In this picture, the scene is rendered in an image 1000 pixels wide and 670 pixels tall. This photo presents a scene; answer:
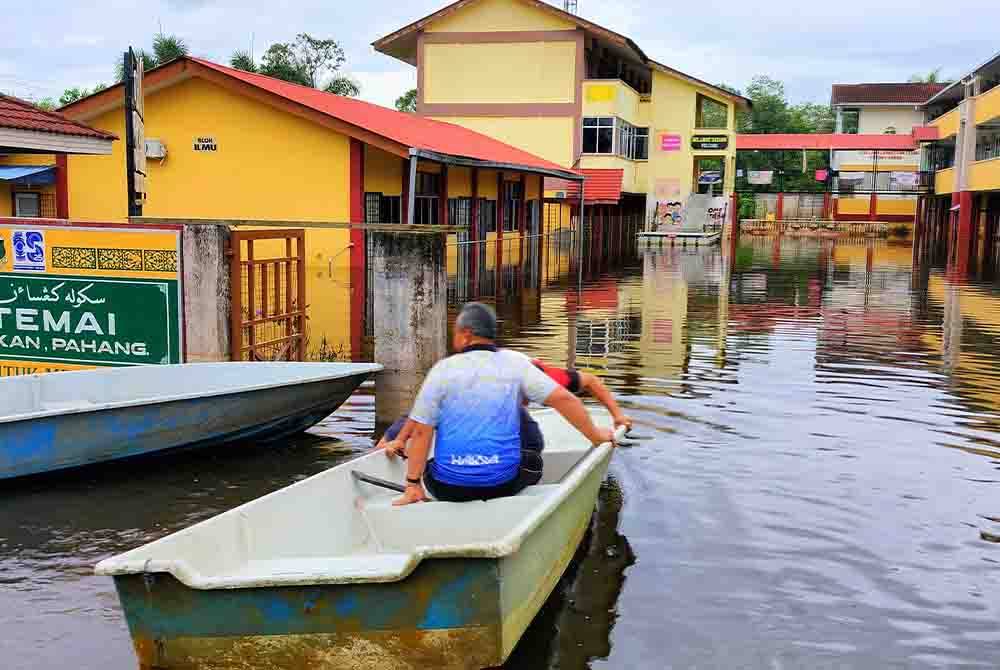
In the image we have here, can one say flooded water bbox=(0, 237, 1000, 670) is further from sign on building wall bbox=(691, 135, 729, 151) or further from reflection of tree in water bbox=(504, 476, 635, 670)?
sign on building wall bbox=(691, 135, 729, 151)

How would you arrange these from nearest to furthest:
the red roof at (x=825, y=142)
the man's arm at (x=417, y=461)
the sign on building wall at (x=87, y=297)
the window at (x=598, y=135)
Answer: the man's arm at (x=417, y=461) < the sign on building wall at (x=87, y=297) < the window at (x=598, y=135) < the red roof at (x=825, y=142)

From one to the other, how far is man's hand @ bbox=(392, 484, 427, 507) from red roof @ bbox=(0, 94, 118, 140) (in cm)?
910

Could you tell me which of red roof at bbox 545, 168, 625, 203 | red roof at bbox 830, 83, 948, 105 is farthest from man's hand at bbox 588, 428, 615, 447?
red roof at bbox 830, 83, 948, 105

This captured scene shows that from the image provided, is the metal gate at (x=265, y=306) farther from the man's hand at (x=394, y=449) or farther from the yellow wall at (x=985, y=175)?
the yellow wall at (x=985, y=175)

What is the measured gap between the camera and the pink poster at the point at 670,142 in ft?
177

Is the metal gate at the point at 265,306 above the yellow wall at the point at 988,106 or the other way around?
the other way around

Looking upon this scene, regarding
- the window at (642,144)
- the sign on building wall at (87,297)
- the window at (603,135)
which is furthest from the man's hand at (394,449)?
the window at (642,144)

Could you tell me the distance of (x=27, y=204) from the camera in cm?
2939

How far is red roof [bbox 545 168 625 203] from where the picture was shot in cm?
4534

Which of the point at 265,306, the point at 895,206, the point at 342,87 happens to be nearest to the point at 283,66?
the point at 342,87

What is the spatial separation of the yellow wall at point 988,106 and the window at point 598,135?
13884 mm

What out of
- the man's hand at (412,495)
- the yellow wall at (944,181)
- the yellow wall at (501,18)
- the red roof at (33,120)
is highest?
the yellow wall at (501,18)

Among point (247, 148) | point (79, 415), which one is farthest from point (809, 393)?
point (247, 148)

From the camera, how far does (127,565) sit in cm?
489
